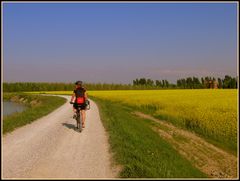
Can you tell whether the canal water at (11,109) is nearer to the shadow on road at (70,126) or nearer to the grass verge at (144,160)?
the shadow on road at (70,126)

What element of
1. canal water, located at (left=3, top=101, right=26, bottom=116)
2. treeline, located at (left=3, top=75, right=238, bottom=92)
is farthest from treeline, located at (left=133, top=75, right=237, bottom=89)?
canal water, located at (left=3, top=101, right=26, bottom=116)

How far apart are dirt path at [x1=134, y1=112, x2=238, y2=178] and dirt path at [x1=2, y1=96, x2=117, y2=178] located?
3196 mm

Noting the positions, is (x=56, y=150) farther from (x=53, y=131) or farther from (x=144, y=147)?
(x=53, y=131)

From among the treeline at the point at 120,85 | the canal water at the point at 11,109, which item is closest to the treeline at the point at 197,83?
the treeline at the point at 120,85

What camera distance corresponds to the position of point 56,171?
A: 792 cm

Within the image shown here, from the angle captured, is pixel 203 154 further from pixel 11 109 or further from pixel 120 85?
pixel 120 85

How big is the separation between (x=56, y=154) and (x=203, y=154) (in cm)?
605

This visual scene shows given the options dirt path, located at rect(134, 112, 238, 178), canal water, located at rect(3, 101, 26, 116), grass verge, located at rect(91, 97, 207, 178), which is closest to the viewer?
grass verge, located at rect(91, 97, 207, 178)

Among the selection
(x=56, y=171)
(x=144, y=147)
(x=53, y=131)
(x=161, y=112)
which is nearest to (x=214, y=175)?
(x=144, y=147)

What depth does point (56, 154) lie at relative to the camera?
9734mm

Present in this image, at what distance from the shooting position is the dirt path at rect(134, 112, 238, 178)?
11.7m

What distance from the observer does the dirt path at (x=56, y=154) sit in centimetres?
786

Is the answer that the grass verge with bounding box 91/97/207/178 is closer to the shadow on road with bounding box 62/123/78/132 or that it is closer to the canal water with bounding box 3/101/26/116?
the shadow on road with bounding box 62/123/78/132

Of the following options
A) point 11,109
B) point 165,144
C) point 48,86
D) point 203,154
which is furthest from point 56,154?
point 48,86
